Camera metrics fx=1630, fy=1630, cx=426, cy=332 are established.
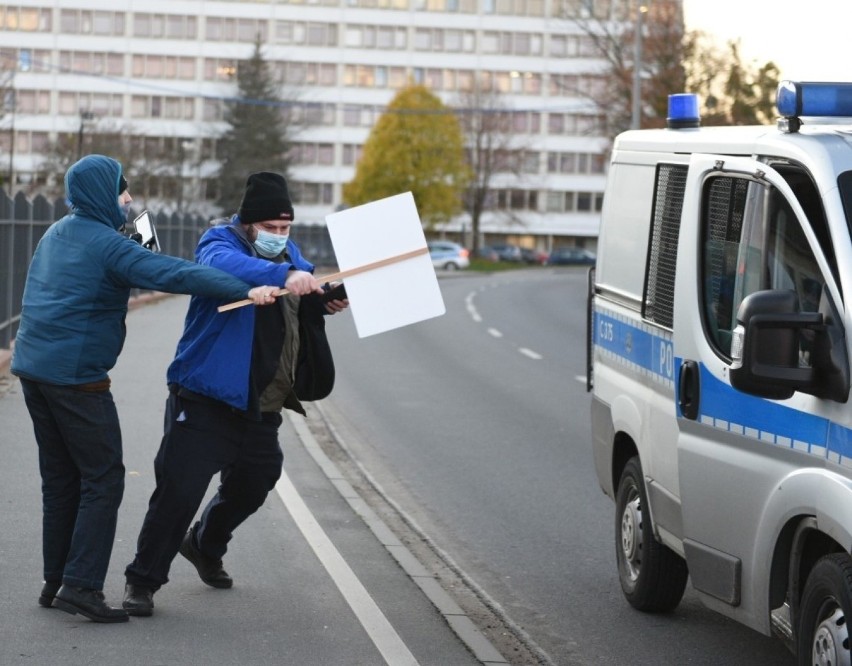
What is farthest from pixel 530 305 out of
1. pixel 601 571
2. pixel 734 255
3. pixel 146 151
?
pixel 146 151

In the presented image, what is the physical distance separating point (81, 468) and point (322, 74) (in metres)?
115

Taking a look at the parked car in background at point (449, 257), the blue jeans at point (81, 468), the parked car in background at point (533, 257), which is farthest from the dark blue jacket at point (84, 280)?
the parked car in background at point (533, 257)

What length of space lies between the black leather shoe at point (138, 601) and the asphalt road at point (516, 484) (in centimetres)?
162

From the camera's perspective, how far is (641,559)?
7.37 m

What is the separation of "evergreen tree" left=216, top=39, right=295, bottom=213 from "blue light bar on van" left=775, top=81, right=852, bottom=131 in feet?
350

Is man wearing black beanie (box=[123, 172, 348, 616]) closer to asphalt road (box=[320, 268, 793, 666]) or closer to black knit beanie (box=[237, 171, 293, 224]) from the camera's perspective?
black knit beanie (box=[237, 171, 293, 224])

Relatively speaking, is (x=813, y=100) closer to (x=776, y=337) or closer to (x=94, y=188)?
(x=776, y=337)

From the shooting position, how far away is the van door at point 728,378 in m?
5.38

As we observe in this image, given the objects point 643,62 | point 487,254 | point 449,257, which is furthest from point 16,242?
point 487,254

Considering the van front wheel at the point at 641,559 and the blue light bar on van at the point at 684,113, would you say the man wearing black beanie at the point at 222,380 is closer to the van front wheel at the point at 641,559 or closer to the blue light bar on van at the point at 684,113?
the van front wheel at the point at 641,559

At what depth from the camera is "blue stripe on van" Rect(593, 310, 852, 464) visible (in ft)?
16.6

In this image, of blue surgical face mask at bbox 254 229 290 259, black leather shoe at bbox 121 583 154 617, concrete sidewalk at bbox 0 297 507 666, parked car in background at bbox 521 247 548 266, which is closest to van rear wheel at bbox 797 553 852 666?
concrete sidewalk at bbox 0 297 507 666

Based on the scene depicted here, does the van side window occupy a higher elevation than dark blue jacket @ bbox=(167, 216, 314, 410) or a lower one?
higher

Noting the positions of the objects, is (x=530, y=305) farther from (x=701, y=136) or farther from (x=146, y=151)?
(x=146, y=151)
